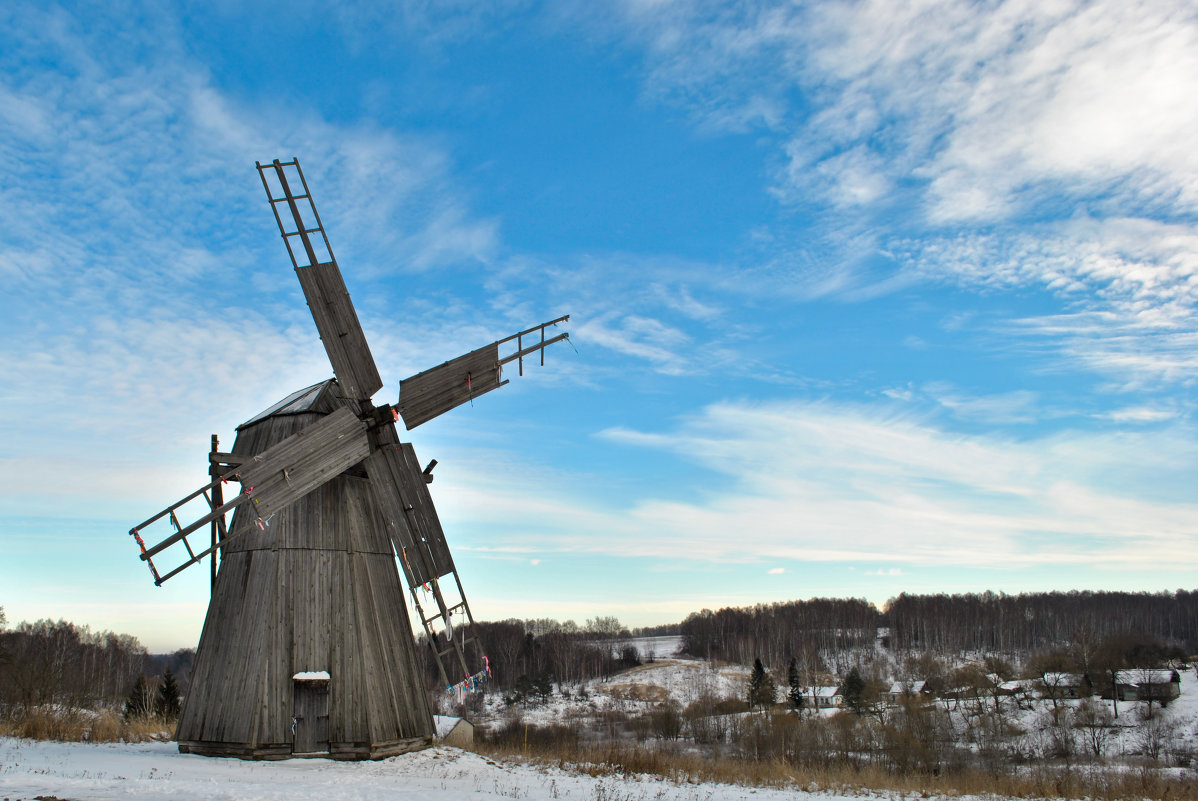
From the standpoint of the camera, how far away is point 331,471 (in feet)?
51.0

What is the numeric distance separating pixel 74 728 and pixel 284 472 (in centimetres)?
945

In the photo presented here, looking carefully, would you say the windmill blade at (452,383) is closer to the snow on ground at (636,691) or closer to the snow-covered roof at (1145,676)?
the snow on ground at (636,691)

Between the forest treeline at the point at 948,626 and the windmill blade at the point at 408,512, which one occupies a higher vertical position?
the windmill blade at the point at 408,512

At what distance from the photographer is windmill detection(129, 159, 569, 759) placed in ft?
47.8

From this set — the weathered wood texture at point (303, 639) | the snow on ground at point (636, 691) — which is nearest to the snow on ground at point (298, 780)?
the weathered wood texture at point (303, 639)

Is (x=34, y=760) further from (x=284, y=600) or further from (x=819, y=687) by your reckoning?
(x=819, y=687)

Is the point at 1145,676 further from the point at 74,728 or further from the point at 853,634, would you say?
the point at 74,728

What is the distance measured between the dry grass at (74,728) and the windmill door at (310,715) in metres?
6.21

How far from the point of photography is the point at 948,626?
4491 inches

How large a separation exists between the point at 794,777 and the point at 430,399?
1531 cm

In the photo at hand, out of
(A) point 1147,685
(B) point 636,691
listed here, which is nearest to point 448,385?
(A) point 1147,685

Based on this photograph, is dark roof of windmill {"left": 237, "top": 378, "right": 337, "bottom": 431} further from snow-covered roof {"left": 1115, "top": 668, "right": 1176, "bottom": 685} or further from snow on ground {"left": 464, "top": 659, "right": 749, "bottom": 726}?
snow-covered roof {"left": 1115, "top": 668, "right": 1176, "bottom": 685}

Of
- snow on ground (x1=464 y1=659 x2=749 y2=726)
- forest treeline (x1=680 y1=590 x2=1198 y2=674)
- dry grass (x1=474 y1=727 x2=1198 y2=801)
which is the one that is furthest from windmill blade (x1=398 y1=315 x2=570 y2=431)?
forest treeline (x1=680 y1=590 x2=1198 y2=674)

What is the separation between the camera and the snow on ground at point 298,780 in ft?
33.4
